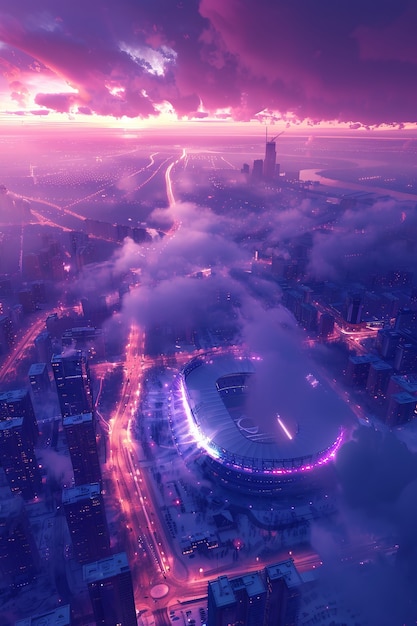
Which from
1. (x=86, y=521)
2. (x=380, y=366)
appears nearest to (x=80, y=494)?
(x=86, y=521)

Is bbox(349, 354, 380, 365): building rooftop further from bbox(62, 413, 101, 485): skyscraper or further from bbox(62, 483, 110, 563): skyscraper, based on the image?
bbox(62, 483, 110, 563): skyscraper

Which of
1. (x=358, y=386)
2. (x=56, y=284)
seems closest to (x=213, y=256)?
(x=56, y=284)

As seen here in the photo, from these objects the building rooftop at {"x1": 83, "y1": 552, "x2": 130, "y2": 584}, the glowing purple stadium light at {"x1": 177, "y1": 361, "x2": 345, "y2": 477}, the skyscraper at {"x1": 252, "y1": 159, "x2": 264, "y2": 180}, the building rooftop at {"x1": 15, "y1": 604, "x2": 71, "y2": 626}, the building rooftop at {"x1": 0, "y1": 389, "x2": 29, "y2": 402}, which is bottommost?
the glowing purple stadium light at {"x1": 177, "y1": 361, "x2": 345, "y2": 477}

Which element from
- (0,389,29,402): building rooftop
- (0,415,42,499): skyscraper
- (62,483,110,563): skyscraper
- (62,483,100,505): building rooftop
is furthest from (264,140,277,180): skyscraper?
(62,483,110,563): skyscraper

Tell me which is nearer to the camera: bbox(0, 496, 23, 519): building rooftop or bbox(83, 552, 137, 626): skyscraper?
bbox(83, 552, 137, 626): skyscraper

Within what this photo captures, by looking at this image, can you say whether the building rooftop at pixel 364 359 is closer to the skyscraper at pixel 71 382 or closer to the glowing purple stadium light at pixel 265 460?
the glowing purple stadium light at pixel 265 460
